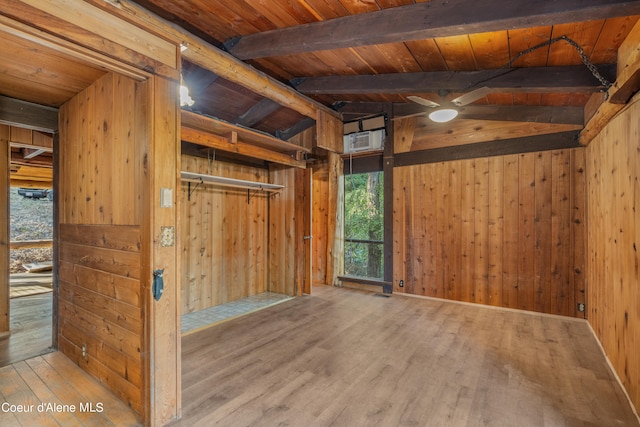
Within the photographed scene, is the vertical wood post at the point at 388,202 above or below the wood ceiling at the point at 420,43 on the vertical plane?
below

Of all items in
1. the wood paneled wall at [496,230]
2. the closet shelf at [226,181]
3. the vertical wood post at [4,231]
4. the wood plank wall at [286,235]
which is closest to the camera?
the vertical wood post at [4,231]

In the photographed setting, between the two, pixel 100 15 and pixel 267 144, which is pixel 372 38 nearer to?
pixel 100 15

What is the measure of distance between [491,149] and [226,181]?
12.5ft

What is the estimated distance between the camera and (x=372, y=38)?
7.55 ft

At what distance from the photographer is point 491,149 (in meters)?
4.23

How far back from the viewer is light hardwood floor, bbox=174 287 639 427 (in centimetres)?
197

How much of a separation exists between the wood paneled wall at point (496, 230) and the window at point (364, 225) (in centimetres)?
39

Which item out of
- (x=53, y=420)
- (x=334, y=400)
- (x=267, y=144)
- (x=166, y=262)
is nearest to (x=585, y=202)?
(x=334, y=400)

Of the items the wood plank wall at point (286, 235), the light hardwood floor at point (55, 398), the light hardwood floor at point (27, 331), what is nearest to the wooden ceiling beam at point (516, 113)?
the wood plank wall at point (286, 235)

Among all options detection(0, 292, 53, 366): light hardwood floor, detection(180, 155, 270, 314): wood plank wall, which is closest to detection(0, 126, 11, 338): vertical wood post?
detection(0, 292, 53, 366): light hardwood floor

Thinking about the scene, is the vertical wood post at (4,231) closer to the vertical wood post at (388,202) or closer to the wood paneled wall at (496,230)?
the vertical wood post at (388,202)

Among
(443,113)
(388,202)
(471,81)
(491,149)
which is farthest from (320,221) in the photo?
(471,81)

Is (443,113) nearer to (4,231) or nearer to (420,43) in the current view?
(420,43)

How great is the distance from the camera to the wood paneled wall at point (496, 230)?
12.4 ft
